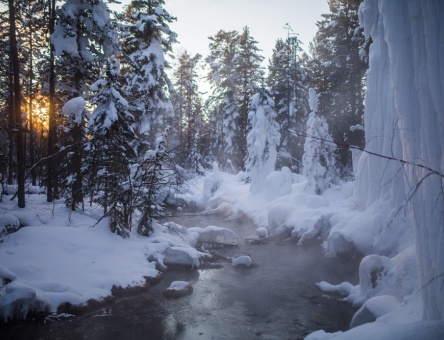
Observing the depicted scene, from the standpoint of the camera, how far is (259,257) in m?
11.8

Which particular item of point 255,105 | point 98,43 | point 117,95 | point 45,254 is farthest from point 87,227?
point 255,105

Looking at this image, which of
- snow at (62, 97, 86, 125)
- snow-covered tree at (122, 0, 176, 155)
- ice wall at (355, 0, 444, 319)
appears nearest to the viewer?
ice wall at (355, 0, 444, 319)

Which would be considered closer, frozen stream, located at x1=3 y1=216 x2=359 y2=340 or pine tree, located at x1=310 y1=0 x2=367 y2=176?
frozen stream, located at x1=3 y1=216 x2=359 y2=340

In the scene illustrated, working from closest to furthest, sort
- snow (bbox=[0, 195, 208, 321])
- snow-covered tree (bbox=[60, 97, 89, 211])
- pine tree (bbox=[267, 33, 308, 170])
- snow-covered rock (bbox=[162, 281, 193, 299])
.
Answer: snow (bbox=[0, 195, 208, 321]) < snow-covered rock (bbox=[162, 281, 193, 299]) < snow-covered tree (bbox=[60, 97, 89, 211]) < pine tree (bbox=[267, 33, 308, 170])

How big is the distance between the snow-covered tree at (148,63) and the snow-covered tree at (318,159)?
961 centimetres

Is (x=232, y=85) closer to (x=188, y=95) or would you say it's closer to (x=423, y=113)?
(x=188, y=95)

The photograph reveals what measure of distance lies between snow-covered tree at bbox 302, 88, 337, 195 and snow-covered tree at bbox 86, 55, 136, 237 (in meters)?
11.6

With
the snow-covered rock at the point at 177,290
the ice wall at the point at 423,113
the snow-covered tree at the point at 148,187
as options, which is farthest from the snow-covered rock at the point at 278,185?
the ice wall at the point at 423,113

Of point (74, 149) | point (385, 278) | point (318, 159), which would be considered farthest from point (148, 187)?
point (318, 159)

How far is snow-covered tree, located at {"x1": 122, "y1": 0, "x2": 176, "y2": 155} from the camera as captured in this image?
18.1 meters

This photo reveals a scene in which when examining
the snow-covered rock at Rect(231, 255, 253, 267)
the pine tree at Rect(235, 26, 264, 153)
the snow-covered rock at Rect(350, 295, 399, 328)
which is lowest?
the snow-covered rock at Rect(231, 255, 253, 267)

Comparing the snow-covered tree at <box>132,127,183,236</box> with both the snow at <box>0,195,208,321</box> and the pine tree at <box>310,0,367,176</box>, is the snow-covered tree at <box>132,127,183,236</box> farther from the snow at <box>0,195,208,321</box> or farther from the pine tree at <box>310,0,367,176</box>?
the pine tree at <box>310,0,367,176</box>

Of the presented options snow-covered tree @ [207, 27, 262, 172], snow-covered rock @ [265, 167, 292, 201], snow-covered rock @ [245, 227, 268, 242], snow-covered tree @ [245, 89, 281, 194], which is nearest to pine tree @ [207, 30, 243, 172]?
snow-covered tree @ [207, 27, 262, 172]

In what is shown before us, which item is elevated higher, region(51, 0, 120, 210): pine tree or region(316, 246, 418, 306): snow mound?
region(51, 0, 120, 210): pine tree
